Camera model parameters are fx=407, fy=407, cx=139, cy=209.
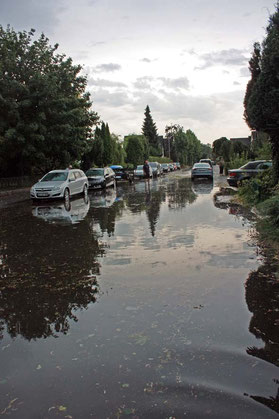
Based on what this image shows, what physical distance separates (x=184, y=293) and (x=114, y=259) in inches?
94.8

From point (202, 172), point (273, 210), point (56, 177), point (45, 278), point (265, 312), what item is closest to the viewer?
point (265, 312)

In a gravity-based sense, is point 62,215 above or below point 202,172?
below

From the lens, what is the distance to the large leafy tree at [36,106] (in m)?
25.9

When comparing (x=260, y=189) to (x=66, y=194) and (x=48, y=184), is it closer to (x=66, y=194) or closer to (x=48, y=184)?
(x=66, y=194)

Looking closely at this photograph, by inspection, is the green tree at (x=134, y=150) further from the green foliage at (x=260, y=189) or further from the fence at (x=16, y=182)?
the green foliage at (x=260, y=189)

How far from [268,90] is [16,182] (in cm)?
2043

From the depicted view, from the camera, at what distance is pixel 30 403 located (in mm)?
3064

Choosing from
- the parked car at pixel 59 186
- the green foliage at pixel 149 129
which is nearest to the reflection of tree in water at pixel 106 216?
the parked car at pixel 59 186

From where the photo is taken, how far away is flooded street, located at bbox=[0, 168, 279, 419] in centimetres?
306

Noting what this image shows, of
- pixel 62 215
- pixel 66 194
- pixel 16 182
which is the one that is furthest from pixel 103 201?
pixel 16 182

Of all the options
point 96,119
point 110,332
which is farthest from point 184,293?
point 96,119

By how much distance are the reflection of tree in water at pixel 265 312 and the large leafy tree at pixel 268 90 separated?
256 inches

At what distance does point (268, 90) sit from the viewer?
12.0 meters

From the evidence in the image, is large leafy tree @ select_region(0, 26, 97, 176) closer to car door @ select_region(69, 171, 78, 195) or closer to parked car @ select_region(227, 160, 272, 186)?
car door @ select_region(69, 171, 78, 195)
